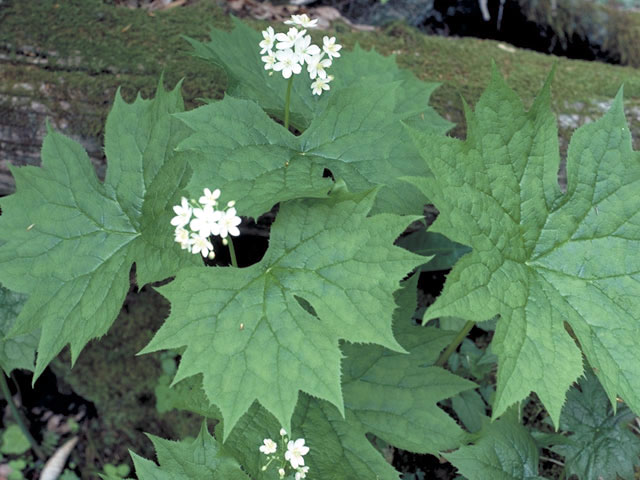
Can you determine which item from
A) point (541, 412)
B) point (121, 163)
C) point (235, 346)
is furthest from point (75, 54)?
point (541, 412)

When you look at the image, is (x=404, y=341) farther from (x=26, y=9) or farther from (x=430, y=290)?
(x=26, y=9)

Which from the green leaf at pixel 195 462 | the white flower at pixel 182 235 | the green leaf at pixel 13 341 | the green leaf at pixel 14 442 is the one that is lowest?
the green leaf at pixel 14 442

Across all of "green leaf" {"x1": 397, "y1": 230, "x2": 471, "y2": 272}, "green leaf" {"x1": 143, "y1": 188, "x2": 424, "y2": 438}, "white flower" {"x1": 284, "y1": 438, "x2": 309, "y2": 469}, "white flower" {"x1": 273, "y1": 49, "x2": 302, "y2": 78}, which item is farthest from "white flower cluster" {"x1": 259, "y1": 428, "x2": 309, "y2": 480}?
"green leaf" {"x1": 397, "y1": 230, "x2": 471, "y2": 272}

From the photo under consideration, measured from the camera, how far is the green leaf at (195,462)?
1943 mm

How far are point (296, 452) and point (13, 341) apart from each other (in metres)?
1.60

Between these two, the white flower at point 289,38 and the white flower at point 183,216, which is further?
the white flower at point 289,38

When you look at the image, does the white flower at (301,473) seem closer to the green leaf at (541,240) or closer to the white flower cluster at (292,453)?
the white flower cluster at (292,453)

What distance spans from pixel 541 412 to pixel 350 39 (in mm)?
2507

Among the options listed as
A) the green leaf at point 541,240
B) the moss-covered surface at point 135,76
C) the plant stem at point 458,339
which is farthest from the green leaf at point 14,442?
the green leaf at point 541,240

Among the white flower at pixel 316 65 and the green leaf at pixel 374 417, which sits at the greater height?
the white flower at pixel 316 65

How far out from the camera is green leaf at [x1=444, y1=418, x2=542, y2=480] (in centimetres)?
205

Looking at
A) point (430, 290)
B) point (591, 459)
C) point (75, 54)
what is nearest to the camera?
point (591, 459)

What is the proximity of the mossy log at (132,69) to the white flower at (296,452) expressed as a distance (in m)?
1.76

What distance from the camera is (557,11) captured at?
16.0ft
